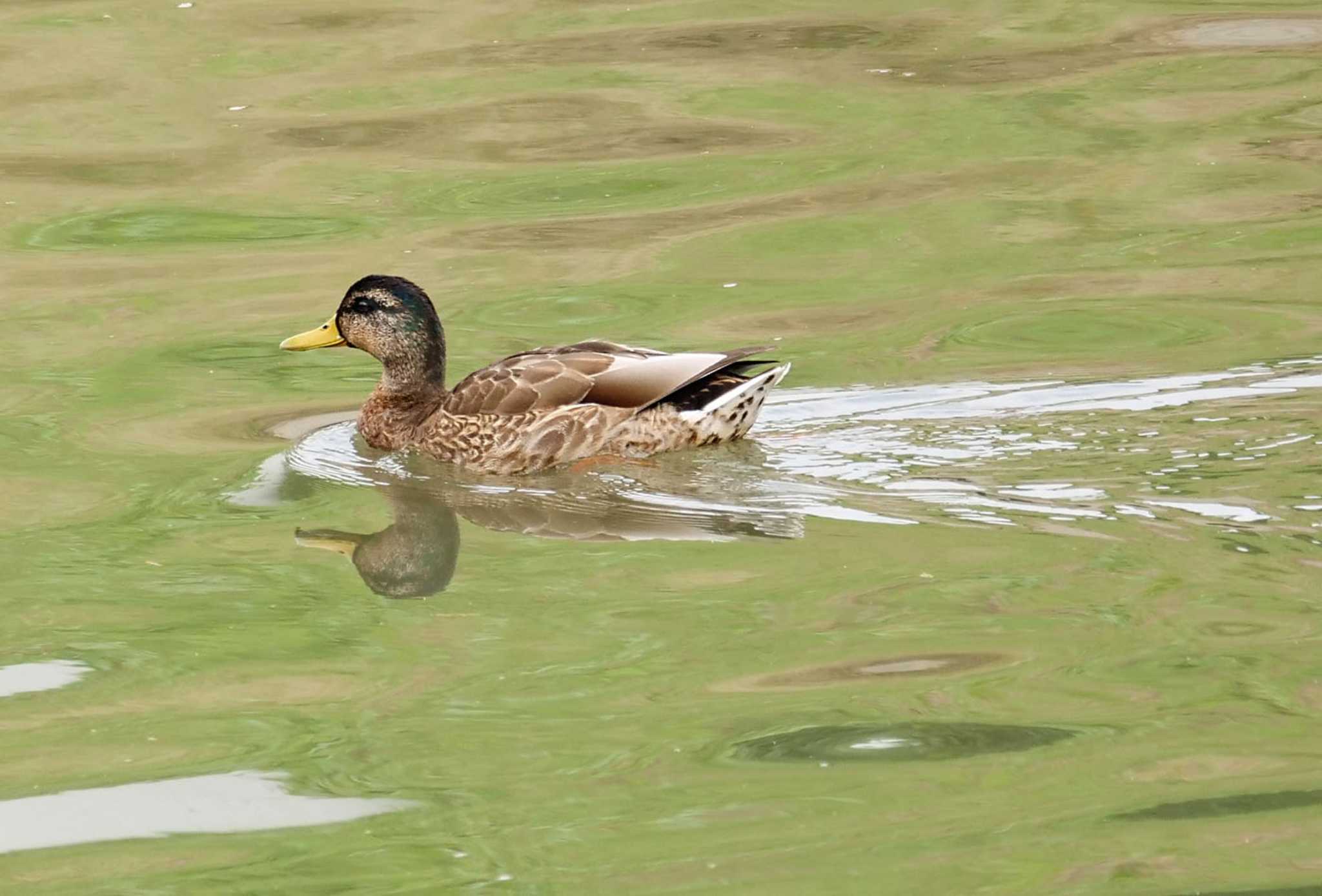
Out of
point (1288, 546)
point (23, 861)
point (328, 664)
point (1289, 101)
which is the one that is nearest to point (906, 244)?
point (1289, 101)

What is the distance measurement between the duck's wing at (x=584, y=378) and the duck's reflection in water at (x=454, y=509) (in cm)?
34

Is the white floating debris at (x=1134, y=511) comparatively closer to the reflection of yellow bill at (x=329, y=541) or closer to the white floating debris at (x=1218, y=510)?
the white floating debris at (x=1218, y=510)

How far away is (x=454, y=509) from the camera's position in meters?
9.16

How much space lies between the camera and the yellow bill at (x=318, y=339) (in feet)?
34.1

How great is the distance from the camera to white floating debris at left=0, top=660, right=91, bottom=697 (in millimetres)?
6723

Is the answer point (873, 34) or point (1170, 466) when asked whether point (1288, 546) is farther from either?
point (873, 34)

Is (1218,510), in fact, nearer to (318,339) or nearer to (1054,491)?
(1054,491)

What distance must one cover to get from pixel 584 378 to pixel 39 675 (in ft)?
11.4

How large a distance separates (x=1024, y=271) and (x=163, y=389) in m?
4.73

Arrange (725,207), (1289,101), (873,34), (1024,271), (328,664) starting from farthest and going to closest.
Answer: (873,34) → (1289,101) → (725,207) → (1024,271) → (328,664)

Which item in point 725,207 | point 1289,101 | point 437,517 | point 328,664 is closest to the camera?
point 328,664

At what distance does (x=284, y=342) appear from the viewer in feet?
33.8

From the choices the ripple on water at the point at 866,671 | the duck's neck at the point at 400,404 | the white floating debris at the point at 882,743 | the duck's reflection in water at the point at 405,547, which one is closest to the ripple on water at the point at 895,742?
the white floating debris at the point at 882,743

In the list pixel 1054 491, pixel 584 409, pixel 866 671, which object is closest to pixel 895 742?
pixel 866 671
